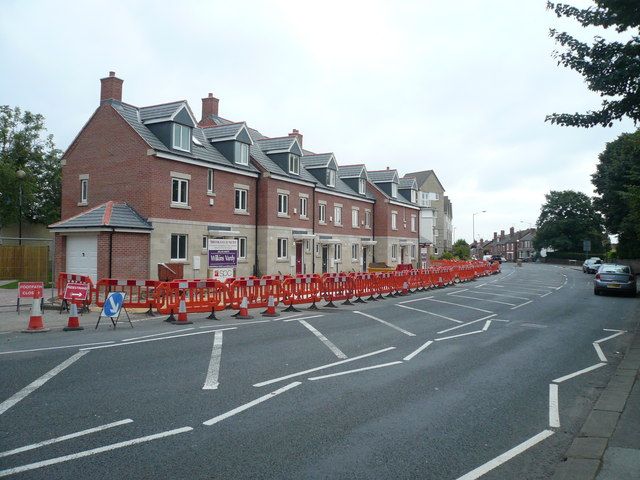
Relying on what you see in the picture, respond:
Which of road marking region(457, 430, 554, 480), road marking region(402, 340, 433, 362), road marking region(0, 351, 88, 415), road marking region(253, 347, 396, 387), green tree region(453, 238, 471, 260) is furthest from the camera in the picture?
green tree region(453, 238, 471, 260)

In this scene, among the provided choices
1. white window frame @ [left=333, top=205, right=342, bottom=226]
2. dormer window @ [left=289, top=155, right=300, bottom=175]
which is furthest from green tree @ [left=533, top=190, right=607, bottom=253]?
dormer window @ [left=289, top=155, right=300, bottom=175]

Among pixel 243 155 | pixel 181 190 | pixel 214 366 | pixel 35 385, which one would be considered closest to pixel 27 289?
pixel 35 385

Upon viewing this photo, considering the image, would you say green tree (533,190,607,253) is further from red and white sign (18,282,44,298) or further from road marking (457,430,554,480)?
road marking (457,430,554,480)

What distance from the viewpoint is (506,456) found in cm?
544

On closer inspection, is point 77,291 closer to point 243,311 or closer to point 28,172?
point 243,311

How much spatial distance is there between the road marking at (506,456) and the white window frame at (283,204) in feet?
88.5

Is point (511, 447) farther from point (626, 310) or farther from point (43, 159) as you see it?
point (43, 159)

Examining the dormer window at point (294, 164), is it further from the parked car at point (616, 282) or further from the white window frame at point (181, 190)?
the parked car at point (616, 282)

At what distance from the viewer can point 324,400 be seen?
7.30 metres

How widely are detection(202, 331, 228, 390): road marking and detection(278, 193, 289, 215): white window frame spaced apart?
67.2ft

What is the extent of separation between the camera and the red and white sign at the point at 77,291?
15.7 metres

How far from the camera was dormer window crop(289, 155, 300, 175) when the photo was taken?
113 feet

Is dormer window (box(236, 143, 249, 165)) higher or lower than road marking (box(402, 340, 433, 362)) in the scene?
higher

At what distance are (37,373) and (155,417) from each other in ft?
11.4
